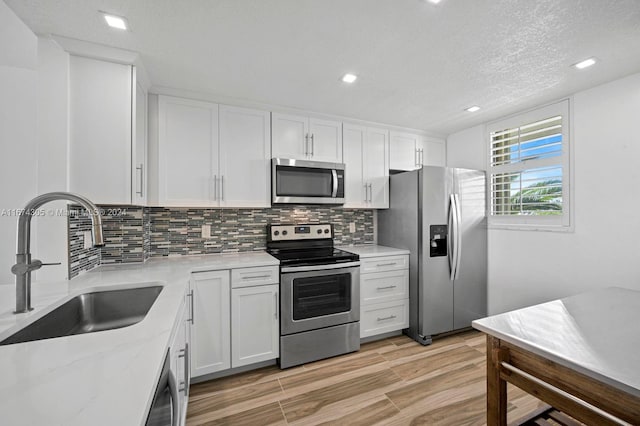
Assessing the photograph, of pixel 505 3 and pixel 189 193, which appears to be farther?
pixel 189 193

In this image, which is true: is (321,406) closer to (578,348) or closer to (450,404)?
(450,404)

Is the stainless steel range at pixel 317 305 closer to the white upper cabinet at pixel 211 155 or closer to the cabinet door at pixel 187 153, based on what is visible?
the white upper cabinet at pixel 211 155

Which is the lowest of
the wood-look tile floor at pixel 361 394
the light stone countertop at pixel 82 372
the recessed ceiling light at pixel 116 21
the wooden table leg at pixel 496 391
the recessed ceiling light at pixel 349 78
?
the wood-look tile floor at pixel 361 394

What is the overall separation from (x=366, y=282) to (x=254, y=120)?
1.92 m

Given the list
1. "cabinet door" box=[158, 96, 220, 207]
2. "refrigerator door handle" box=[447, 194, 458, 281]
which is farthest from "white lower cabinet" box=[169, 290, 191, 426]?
"refrigerator door handle" box=[447, 194, 458, 281]

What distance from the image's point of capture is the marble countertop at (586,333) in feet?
2.85

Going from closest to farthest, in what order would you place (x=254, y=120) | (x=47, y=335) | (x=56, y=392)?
(x=56, y=392) < (x=47, y=335) < (x=254, y=120)

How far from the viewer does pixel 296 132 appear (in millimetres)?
2787

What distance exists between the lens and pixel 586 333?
110cm

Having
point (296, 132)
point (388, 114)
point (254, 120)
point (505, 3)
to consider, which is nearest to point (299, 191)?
point (296, 132)

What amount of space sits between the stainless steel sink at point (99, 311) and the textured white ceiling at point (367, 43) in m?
1.51

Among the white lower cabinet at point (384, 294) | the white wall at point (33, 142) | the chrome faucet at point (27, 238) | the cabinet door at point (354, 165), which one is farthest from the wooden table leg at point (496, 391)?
the white wall at point (33, 142)

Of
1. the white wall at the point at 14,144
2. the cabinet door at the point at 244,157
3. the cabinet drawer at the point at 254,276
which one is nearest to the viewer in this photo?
the white wall at the point at 14,144

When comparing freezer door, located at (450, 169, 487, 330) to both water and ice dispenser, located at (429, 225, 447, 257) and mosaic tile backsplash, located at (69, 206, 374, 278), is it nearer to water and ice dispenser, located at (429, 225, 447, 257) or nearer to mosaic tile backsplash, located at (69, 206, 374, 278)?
water and ice dispenser, located at (429, 225, 447, 257)
